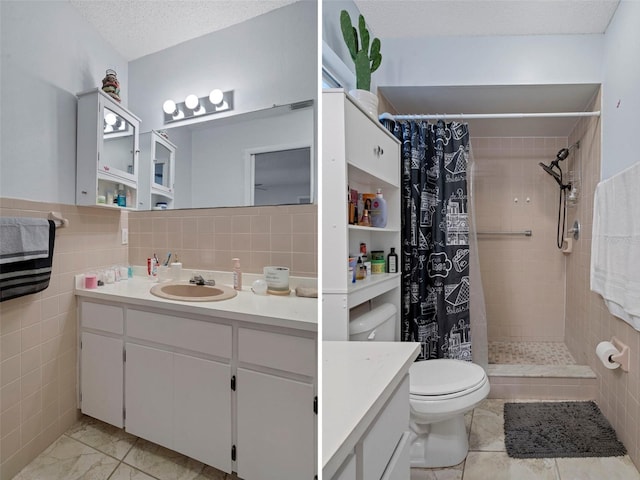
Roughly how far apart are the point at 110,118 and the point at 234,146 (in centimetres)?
9

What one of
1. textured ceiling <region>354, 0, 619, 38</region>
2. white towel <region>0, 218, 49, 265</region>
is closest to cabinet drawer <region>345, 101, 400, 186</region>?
white towel <region>0, 218, 49, 265</region>

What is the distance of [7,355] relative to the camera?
0.23 meters

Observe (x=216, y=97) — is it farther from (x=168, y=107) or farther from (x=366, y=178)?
(x=366, y=178)

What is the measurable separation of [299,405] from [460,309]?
1.84 m

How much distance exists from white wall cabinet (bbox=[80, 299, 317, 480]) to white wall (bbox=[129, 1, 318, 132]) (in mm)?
153

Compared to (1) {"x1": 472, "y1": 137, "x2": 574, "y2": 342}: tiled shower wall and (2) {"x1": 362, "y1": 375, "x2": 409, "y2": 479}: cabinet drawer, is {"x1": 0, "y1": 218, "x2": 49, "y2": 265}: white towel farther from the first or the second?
(1) {"x1": 472, "y1": 137, "x2": 574, "y2": 342}: tiled shower wall

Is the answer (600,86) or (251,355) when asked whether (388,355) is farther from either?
(600,86)

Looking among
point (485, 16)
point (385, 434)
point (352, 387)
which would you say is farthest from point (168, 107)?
point (485, 16)

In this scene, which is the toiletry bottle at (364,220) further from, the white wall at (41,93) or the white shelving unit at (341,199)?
the white wall at (41,93)

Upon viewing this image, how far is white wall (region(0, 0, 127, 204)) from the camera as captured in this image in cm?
23

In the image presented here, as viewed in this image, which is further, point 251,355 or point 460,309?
point 460,309

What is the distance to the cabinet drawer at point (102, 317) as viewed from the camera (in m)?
0.26

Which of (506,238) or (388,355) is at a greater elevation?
(506,238)

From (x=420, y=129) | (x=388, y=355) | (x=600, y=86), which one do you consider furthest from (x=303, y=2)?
(x=600, y=86)
